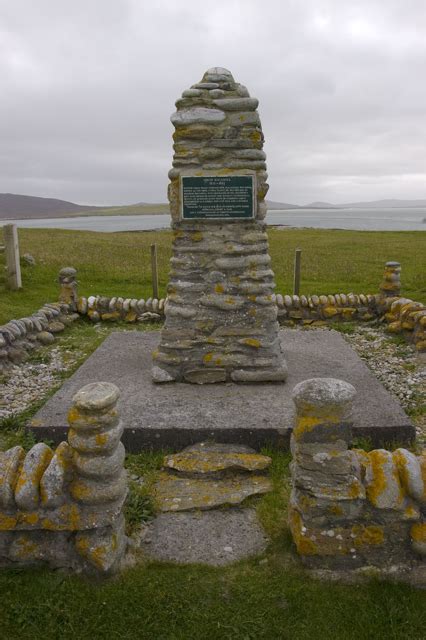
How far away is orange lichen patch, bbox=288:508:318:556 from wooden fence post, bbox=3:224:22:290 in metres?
13.3

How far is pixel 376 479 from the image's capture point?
162 inches

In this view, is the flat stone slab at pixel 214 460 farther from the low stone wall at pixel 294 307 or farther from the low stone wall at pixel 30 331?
the low stone wall at pixel 294 307

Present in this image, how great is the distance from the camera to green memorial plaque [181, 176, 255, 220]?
766 cm

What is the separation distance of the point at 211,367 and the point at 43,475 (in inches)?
167

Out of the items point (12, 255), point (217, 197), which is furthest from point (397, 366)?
point (12, 255)

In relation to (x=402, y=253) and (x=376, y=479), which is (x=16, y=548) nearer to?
(x=376, y=479)

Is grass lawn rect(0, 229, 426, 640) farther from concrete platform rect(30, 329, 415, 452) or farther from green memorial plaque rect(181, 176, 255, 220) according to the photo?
green memorial plaque rect(181, 176, 255, 220)

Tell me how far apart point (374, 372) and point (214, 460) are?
4756 mm

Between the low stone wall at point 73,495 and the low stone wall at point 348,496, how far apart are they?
5.24 feet

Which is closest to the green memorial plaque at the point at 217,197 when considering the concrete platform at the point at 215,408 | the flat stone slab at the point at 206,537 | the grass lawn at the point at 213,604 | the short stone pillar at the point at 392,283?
the concrete platform at the point at 215,408

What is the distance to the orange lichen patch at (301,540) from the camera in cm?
420

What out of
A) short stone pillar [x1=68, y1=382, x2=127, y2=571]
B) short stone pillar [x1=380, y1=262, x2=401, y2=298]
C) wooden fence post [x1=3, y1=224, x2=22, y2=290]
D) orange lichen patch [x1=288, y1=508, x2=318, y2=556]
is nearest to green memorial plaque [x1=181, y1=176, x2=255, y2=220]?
short stone pillar [x1=68, y1=382, x2=127, y2=571]

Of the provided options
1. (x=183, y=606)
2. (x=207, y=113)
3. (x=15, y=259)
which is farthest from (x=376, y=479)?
(x=15, y=259)

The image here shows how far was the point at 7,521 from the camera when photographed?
4.09 metres
